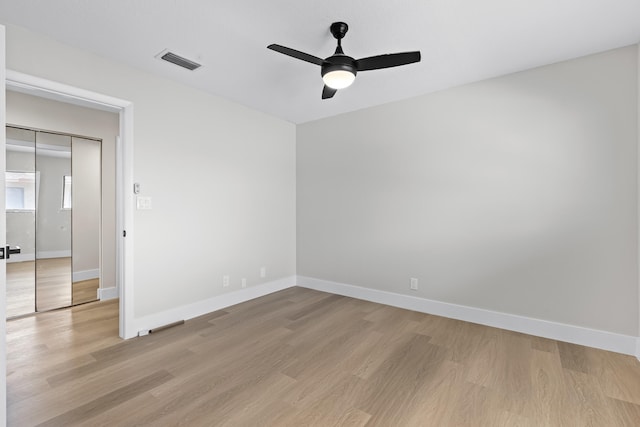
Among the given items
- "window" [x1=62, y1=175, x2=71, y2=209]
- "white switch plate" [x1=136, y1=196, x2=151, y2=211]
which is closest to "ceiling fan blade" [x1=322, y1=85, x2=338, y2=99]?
"white switch plate" [x1=136, y1=196, x2=151, y2=211]

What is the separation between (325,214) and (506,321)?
2.45m

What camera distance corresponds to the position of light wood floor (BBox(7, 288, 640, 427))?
5.66ft

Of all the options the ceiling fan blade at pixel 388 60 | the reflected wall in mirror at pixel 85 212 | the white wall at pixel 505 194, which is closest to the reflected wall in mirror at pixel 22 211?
the reflected wall in mirror at pixel 85 212

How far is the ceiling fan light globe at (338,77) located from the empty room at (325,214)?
0.08 ft

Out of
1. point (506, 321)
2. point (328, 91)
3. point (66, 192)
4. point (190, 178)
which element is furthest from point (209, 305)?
point (506, 321)

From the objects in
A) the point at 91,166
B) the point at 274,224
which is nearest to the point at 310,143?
the point at 274,224

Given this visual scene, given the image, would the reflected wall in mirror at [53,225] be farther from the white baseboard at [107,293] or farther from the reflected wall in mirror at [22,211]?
the white baseboard at [107,293]

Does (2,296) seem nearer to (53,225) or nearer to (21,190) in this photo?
(53,225)

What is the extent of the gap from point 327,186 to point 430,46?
2203 millimetres

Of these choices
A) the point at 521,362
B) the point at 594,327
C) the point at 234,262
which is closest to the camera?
the point at 521,362

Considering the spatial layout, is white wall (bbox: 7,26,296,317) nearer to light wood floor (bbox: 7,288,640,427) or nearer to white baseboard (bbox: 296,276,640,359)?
light wood floor (bbox: 7,288,640,427)

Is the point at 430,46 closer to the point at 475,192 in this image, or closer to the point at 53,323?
the point at 475,192

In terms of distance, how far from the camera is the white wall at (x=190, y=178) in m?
2.58

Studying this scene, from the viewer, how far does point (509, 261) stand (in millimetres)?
2926
